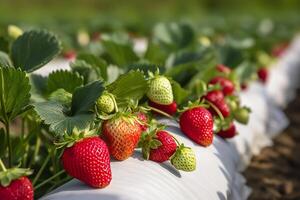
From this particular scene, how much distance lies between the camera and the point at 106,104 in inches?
88.7

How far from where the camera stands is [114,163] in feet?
7.36

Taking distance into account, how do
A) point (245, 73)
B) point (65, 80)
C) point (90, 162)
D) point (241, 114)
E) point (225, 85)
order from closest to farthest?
point (90, 162)
point (65, 80)
point (241, 114)
point (225, 85)
point (245, 73)

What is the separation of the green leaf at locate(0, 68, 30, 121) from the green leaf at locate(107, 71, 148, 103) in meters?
0.31

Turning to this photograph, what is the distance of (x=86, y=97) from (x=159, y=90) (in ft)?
1.18

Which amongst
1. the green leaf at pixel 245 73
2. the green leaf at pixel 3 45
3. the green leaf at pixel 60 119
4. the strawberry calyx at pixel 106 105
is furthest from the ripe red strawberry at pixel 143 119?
the green leaf at pixel 245 73

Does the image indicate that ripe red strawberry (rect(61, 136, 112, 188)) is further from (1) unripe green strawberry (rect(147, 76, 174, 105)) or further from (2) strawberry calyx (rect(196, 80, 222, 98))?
(2) strawberry calyx (rect(196, 80, 222, 98))

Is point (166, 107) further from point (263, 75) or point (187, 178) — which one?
point (263, 75)

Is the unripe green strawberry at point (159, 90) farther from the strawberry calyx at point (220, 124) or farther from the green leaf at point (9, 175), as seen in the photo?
the green leaf at point (9, 175)

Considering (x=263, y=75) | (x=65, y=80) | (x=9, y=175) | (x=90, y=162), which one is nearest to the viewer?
(x=9, y=175)

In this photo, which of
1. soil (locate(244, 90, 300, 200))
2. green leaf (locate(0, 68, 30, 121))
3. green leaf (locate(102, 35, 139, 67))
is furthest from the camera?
soil (locate(244, 90, 300, 200))

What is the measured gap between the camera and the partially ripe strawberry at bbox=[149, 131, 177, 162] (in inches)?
91.0

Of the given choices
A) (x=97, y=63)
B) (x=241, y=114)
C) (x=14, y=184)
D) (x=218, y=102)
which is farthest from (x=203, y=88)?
(x=14, y=184)

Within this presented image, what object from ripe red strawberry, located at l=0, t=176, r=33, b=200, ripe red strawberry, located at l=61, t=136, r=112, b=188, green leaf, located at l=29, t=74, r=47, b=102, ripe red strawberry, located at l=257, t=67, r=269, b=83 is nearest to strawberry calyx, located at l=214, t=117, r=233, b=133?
green leaf, located at l=29, t=74, r=47, b=102

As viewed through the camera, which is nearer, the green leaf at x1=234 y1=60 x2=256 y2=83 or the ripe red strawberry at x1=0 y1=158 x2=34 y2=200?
the ripe red strawberry at x1=0 y1=158 x2=34 y2=200
